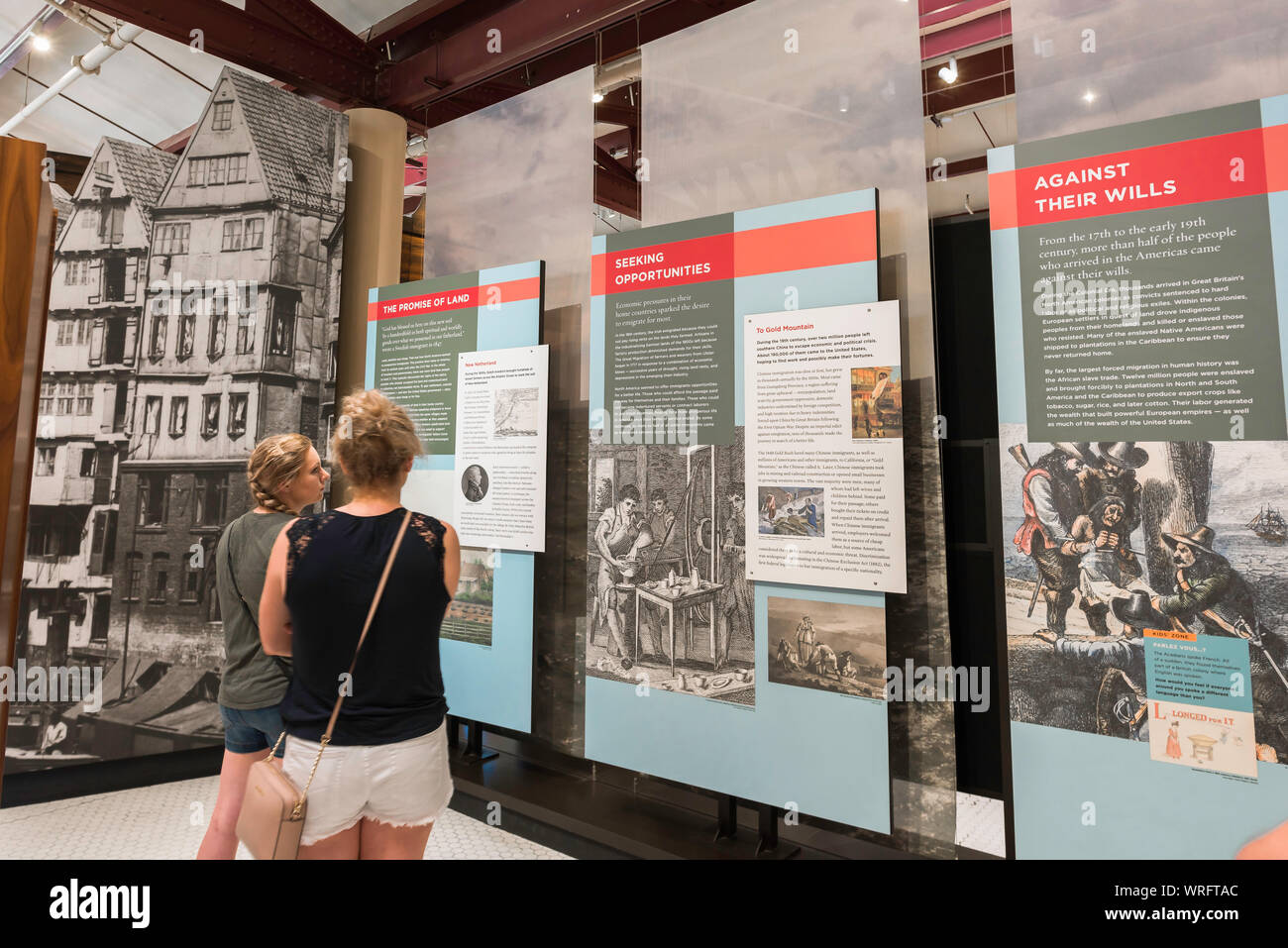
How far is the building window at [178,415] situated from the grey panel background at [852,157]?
284 cm

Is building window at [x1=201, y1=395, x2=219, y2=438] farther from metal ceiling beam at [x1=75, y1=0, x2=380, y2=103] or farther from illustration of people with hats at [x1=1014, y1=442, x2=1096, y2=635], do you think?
illustration of people with hats at [x1=1014, y1=442, x2=1096, y2=635]

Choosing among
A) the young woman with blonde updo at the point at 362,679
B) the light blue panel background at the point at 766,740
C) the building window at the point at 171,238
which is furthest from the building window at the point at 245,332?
the young woman with blonde updo at the point at 362,679

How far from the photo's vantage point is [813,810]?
2482mm

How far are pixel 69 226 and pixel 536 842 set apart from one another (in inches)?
163

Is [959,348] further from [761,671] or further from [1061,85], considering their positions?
[761,671]

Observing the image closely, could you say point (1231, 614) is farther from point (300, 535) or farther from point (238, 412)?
point (238, 412)

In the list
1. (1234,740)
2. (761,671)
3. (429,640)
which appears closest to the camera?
(429,640)

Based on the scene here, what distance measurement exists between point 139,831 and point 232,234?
10.5 ft

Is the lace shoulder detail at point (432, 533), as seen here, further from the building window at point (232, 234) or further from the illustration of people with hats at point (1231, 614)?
the building window at point (232, 234)

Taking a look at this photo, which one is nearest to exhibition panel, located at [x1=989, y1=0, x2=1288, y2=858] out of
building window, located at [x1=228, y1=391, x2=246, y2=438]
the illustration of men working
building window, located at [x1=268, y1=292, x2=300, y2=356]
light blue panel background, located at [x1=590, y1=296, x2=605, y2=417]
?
the illustration of men working

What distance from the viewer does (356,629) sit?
143 centimetres

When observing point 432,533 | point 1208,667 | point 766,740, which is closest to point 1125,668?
point 1208,667

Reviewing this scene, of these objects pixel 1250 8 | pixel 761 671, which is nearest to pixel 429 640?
pixel 761 671

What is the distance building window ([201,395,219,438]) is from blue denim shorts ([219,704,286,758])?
2416mm
